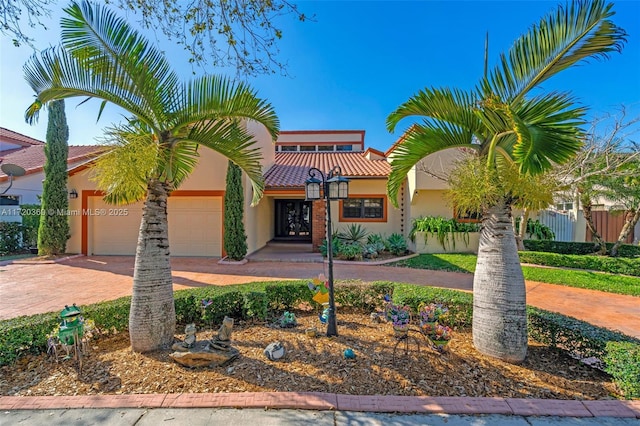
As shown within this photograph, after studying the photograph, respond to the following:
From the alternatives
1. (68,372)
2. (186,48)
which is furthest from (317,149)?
(68,372)

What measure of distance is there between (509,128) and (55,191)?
16.4 metres

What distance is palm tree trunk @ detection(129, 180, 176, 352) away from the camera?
388 cm

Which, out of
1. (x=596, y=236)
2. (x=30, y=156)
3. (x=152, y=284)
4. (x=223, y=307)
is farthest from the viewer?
(x=30, y=156)

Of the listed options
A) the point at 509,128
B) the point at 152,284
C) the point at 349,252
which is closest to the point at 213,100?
the point at 152,284

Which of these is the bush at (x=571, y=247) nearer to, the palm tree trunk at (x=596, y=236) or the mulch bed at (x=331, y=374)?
the palm tree trunk at (x=596, y=236)

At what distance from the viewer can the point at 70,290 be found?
7.72 meters

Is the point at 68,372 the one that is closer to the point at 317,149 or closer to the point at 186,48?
the point at 186,48

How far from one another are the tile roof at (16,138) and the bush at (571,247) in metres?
31.4

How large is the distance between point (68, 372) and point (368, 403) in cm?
369

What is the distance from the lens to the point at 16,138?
66.6 feet

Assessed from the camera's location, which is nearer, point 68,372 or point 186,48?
point 68,372

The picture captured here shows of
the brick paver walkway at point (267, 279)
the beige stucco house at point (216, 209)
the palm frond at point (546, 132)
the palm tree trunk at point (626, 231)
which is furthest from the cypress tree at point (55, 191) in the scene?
the palm tree trunk at point (626, 231)

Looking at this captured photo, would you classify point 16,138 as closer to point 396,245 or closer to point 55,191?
point 55,191

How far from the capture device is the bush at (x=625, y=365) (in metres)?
3.09
